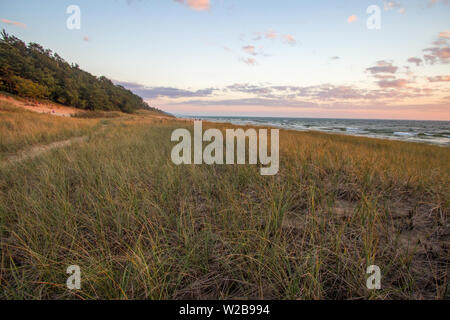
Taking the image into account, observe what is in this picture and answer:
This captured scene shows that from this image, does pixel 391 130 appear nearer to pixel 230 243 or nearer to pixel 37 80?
pixel 230 243

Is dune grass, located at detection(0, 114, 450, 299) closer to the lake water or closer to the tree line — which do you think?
the lake water

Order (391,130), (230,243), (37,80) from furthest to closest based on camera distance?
(37,80) → (391,130) → (230,243)

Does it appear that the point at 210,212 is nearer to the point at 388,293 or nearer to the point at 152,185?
the point at 152,185

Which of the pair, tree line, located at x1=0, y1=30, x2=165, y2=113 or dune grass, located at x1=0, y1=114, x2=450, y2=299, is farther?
tree line, located at x1=0, y1=30, x2=165, y2=113

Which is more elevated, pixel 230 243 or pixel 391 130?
pixel 391 130

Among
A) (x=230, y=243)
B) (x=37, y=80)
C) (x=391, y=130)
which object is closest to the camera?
(x=230, y=243)

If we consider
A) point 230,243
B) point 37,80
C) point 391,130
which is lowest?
point 230,243

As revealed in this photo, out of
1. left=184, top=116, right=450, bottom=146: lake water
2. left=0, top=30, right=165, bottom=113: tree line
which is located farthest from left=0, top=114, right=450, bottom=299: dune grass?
left=0, top=30, right=165, bottom=113: tree line

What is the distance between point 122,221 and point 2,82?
45379 millimetres

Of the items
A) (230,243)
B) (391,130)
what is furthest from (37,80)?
(391,130)

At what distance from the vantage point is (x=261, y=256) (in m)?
1.36

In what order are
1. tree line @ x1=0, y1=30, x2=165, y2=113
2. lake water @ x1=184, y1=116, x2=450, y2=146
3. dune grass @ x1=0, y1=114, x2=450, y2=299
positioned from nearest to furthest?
1. dune grass @ x1=0, y1=114, x2=450, y2=299
2. lake water @ x1=184, y1=116, x2=450, y2=146
3. tree line @ x1=0, y1=30, x2=165, y2=113

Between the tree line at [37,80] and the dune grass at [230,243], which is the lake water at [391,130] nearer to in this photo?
the dune grass at [230,243]

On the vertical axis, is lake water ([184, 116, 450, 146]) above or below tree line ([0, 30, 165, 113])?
below
